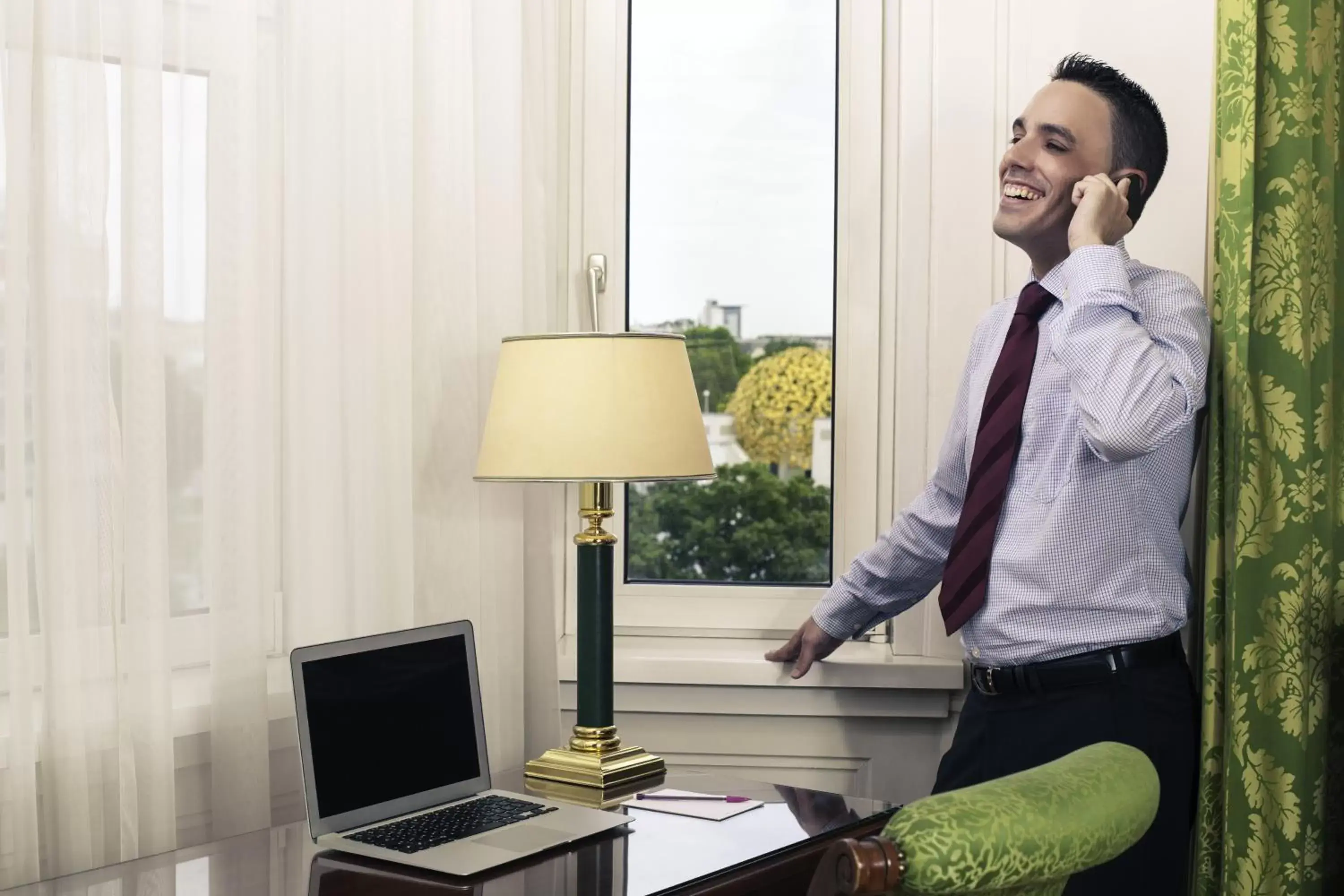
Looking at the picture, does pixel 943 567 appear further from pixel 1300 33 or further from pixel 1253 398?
pixel 1300 33

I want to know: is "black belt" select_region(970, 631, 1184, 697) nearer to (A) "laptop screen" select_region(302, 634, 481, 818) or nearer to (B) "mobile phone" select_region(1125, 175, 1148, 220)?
(B) "mobile phone" select_region(1125, 175, 1148, 220)

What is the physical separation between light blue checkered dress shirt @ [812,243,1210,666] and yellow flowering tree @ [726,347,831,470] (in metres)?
0.62

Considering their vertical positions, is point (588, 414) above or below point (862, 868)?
above

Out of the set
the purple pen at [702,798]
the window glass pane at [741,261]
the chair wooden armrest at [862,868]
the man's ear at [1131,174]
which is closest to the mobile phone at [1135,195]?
A: the man's ear at [1131,174]

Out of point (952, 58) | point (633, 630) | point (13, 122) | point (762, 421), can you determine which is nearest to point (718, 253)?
point (762, 421)

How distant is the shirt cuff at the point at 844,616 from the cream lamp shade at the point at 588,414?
48 cm

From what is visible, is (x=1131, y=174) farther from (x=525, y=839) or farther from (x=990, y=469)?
(x=525, y=839)

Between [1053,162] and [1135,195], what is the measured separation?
14 cm

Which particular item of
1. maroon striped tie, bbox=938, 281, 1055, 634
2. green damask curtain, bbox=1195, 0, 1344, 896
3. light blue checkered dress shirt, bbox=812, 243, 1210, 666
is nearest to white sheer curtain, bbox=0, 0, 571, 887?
maroon striped tie, bbox=938, 281, 1055, 634

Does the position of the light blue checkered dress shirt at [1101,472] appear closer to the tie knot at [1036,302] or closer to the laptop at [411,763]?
the tie knot at [1036,302]

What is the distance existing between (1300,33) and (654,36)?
3.72ft

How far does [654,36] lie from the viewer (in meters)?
2.40

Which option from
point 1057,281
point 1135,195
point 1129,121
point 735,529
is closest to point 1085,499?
point 1057,281

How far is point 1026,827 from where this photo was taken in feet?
3.12
